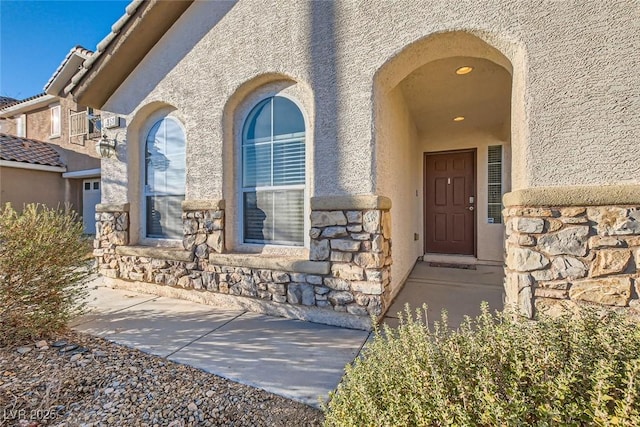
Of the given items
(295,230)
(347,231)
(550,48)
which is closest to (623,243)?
(550,48)

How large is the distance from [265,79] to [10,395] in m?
3.99

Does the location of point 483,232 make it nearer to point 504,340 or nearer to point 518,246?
point 518,246

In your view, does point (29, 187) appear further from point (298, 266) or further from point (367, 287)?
point (367, 287)

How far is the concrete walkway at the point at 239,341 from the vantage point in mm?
2406

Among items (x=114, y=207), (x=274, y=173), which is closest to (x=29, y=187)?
(x=114, y=207)

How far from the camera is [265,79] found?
3938 mm

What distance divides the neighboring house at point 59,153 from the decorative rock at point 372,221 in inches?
408

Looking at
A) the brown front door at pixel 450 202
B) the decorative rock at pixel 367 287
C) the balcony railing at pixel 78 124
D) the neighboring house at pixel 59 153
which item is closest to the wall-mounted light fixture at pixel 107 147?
the decorative rock at pixel 367 287

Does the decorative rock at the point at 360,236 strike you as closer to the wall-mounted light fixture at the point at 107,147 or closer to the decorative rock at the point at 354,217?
the decorative rock at the point at 354,217

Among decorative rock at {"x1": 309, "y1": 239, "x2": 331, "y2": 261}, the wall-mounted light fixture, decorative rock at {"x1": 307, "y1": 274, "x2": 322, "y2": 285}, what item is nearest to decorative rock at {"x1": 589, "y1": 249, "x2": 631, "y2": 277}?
decorative rock at {"x1": 309, "y1": 239, "x2": 331, "y2": 261}

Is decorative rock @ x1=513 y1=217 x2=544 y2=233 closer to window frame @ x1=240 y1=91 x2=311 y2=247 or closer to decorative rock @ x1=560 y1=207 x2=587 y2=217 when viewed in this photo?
decorative rock @ x1=560 y1=207 x2=587 y2=217

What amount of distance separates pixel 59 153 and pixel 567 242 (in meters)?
15.4

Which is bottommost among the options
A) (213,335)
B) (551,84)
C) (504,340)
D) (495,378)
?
(213,335)

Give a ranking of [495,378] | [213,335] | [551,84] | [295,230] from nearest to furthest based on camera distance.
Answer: [495,378] < [551,84] < [213,335] < [295,230]
